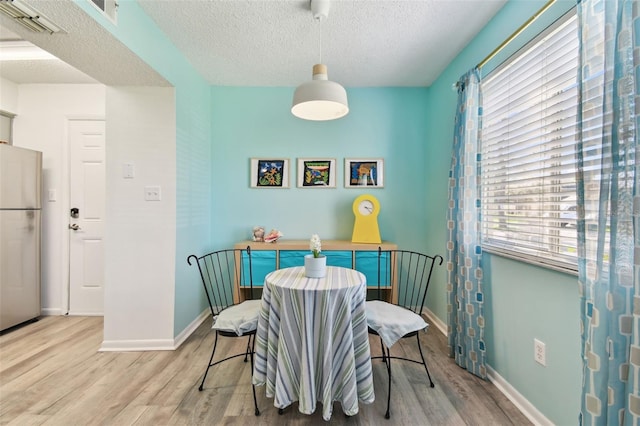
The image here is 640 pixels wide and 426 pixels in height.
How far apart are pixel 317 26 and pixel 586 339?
2.33 metres

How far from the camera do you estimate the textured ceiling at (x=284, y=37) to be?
5.92ft

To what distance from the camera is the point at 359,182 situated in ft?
10.5

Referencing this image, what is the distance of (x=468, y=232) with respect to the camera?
204cm

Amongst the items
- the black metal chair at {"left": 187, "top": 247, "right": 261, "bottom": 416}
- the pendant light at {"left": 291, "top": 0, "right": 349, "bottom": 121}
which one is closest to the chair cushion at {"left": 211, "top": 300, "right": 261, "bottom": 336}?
the black metal chair at {"left": 187, "top": 247, "right": 261, "bottom": 416}

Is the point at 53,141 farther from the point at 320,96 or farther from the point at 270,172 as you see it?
the point at 320,96

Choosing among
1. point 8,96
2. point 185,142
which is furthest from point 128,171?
point 8,96

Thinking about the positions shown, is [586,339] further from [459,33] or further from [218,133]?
[218,133]

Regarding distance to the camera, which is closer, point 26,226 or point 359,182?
point 26,226

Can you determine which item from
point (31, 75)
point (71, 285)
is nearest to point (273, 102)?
point (31, 75)

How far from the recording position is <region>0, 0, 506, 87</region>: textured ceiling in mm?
1804

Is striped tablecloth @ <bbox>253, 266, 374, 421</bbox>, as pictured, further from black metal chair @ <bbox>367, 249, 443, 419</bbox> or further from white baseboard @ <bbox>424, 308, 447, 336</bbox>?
white baseboard @ <bbox>424, 308, 447, 336</bbox>

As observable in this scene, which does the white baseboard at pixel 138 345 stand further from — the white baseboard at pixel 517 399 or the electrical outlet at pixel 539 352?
the electrical outlet at pixel 539 352

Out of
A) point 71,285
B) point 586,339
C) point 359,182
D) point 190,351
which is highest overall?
point 359,182

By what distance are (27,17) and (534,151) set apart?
2.76 m
